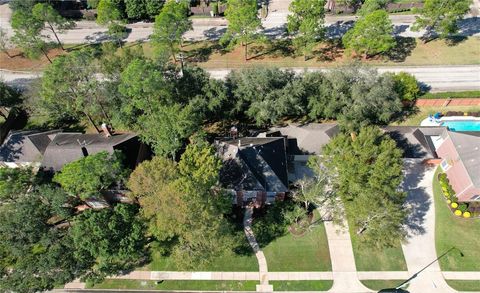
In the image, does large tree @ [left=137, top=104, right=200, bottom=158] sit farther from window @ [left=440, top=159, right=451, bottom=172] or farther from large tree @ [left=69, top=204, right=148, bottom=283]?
window @ [left=440, top=159, right=451, bottom=172]

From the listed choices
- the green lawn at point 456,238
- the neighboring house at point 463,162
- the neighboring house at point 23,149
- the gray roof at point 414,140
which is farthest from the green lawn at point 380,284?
the neighboring house at point 23,149

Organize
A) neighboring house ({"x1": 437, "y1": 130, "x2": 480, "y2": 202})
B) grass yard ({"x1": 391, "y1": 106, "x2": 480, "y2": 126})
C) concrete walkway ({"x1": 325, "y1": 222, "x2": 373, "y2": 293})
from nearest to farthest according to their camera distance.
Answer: concrete walkway ({"x1": 325, "y1": 222, "x2": 373, "y2": 293}), neighboring house ({"x1": 437, "y1": 130, "x2": 480, "y2": 202}), grass yard ({"x1": 391, "y1": 106, "x2": 480, "y2": 126})

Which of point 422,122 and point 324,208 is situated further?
point 422,122

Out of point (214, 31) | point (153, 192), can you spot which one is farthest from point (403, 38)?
point (153, 192)

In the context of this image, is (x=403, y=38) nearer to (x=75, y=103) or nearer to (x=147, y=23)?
(x=147, y=23)

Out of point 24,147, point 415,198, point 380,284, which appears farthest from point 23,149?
point 415,198

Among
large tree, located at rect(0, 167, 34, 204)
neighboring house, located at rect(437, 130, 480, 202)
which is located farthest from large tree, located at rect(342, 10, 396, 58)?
large tree, located at rect(0, 167, 34, 204)
